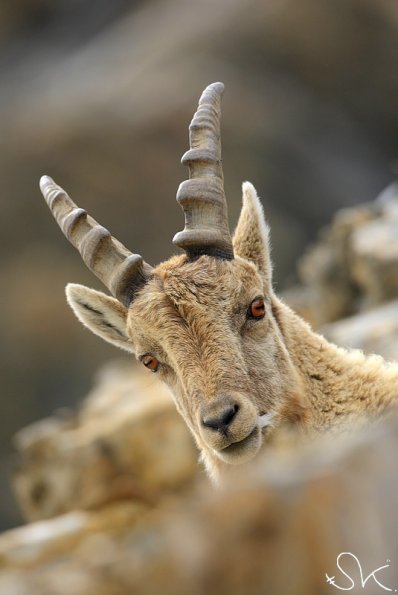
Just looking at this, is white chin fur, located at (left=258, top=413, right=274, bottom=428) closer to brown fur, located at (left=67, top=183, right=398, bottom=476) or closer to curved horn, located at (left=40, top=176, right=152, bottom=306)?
brown fur, located at (left=67, top=183, right=398, bottom=476)

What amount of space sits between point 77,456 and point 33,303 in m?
14.8

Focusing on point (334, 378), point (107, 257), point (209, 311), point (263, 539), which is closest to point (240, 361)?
point (209, 311)

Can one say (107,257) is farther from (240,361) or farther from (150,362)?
(240,361)

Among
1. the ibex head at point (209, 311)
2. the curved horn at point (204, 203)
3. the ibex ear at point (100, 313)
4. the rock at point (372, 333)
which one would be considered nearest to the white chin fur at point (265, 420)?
the ibex head at point (209, 311)

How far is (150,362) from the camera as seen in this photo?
311 inches

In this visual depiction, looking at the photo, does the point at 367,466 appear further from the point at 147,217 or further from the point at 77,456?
the point at 147,217

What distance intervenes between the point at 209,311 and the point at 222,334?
24 cm

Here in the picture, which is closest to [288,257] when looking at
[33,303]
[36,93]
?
[33,303]

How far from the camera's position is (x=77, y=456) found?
15.5 m

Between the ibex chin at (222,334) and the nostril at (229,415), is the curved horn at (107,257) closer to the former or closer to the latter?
the ibex chin at (222,334)

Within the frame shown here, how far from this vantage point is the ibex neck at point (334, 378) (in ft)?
23.5

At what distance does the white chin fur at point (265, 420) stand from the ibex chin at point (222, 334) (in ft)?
0.05

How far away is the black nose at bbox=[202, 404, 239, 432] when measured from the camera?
6613mm

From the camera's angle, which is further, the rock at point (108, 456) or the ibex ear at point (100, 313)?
the rock at point (108, 456)
